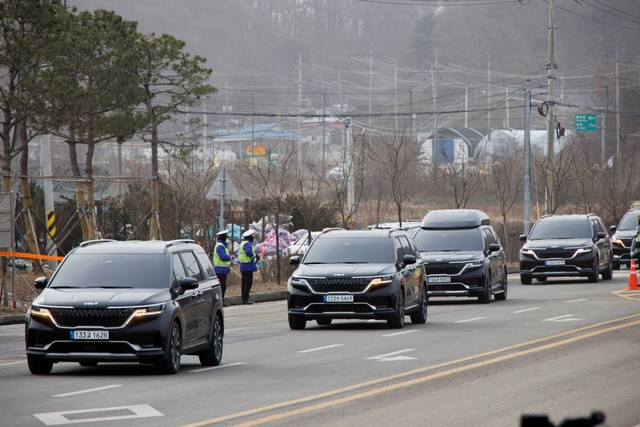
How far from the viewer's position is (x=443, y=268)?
A: 28.7 metres

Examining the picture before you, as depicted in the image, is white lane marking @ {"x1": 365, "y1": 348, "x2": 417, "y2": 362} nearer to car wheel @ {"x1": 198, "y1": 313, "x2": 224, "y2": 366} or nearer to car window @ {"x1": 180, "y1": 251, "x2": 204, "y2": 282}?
car wheel @ {"x1": 198, "y1": 313, "x2": 224, "y2": 366}

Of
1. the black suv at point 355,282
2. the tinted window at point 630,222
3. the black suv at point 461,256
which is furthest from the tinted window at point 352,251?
the tinted window at point 630,222

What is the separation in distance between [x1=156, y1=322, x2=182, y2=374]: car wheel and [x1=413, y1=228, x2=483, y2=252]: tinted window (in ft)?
50.0

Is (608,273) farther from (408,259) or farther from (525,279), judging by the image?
(408,259)

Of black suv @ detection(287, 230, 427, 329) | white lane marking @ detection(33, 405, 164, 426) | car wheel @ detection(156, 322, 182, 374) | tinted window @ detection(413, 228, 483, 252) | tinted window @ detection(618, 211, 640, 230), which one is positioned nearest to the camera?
white lane marking @ detection(33, 405, 164, 426)

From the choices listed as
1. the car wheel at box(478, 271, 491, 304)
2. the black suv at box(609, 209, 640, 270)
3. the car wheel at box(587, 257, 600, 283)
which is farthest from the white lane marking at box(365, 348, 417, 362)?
the black suv at box(609, 209, 640, 270)

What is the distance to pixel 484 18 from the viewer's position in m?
177

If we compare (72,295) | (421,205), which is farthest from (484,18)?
(72,295)

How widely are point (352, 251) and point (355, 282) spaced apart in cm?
113

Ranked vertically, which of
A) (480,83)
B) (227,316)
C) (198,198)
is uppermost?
(480,83)

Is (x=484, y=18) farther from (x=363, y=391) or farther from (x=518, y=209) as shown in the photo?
(x=363, y=391)

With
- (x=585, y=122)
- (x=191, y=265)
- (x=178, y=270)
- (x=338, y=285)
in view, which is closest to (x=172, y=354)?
(x=178, y=270)

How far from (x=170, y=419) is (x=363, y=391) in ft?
8.09

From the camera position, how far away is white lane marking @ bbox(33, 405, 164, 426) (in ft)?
35.2
